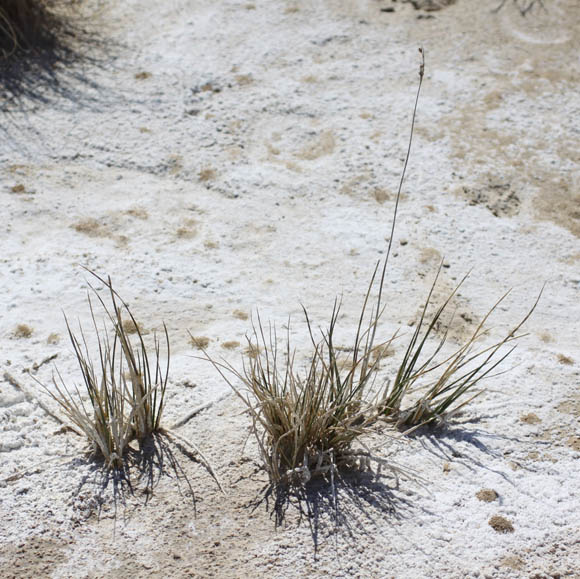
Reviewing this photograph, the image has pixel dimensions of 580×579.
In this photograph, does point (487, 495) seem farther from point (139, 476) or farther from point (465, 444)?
point (139, 476)

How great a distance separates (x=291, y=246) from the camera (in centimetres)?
289

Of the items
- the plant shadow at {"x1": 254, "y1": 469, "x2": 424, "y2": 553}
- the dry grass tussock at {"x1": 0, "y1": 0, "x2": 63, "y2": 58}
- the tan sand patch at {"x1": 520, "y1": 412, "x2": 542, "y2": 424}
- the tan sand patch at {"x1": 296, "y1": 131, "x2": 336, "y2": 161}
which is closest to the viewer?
the plant shadow at {"x1": 254, "y1": 469, "x2": 424, "y2": 553}

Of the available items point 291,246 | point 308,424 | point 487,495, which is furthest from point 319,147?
point 487,495

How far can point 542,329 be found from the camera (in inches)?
99.4

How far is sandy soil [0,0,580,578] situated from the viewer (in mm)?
1642

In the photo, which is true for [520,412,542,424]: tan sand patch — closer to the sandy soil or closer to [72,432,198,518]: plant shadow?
the sandy soil

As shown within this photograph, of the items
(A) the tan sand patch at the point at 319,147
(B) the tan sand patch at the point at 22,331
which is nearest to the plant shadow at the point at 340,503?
(B) the tan sand patch at the point at 22,331

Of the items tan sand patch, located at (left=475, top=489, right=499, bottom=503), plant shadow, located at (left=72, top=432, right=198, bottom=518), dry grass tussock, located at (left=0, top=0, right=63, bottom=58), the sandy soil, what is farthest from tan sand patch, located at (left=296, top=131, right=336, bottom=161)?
tan sand patch, located at (left=475, top=489, right=499, bottom=503)

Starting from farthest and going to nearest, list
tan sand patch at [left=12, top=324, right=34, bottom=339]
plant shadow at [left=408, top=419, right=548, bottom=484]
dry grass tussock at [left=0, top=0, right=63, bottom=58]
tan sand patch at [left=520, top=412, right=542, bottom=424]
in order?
1. dry grass tussock at [left=0, top=0, right=63, bottom=58]
2. tan sand patch at [left=12, top=324, right=34, bottom=339]
3. tan sand patch at [left=520, top=412, right=542, bottom=424]
4. plant shadow at [left=408, top=419, right=548, bottom=484]

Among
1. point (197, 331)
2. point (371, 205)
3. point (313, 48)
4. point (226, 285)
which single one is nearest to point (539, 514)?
point (197, 331)

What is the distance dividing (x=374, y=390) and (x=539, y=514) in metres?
0.58

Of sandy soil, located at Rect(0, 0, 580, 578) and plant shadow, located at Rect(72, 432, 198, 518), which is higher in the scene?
sandy soil, located at Rect(0, 0, 580, 578)

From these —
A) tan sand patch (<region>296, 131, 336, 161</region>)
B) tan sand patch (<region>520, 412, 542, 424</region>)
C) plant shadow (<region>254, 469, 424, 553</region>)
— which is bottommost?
plant shadow (<region>254, 469, 424, 553</region>)

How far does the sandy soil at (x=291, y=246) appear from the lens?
1.64 m
